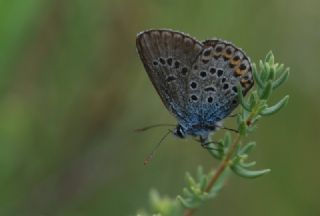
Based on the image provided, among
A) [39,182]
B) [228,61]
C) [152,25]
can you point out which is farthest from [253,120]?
[152,25]

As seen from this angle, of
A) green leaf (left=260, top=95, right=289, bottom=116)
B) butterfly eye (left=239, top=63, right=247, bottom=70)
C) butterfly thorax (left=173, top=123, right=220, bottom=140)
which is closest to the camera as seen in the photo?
green leaf (left=260, top=95, right=289, bottom=116)

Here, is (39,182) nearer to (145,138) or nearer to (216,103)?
(145,138)

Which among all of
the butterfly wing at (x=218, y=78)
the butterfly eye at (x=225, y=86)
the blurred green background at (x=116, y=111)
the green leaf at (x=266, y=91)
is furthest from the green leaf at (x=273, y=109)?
the blurred green background at (x=116, y=111)

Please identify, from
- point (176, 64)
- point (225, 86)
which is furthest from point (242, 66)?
point (176, 64)

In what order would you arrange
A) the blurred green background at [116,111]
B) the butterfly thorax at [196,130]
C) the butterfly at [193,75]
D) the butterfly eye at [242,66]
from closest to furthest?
the butterfly eye at [242,66], the butterfly at [193,75], the butterfly thorax at [196,130], the blurred green background at [116,111]

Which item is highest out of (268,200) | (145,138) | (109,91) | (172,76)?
(172,76)

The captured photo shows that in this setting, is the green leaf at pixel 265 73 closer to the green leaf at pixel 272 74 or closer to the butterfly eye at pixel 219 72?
the green leaf at pixel 272 74

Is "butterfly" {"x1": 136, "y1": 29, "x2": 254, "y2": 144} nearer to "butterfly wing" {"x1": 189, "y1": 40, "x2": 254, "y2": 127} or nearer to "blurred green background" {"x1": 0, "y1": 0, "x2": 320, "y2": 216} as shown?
"butterfly wing" {"x1": 189, "y1": 40, "x2": 254, "y2": 127}

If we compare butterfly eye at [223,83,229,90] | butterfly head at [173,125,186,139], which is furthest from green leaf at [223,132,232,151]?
butterfly head at [173,125,186,139]
